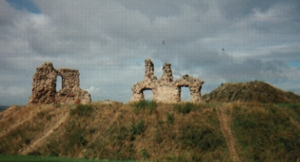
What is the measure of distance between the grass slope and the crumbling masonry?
7749 mm

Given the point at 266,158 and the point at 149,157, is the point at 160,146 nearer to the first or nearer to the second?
the point at 149,157

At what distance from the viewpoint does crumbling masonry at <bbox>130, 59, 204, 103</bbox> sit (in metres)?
24.9

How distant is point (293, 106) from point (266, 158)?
6.17 metres

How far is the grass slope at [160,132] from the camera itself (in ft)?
43.4

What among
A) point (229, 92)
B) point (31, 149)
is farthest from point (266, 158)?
point (229, 92)

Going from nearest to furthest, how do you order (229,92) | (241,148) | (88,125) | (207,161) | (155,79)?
1. (207,161)
2. (241,148)
3. (88,125)
4. (155,79)
5. (229,92)

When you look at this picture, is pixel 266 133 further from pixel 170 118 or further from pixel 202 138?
pixel 170 118

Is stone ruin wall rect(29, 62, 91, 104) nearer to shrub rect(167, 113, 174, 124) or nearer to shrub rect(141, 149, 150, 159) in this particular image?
shrub rect(167, 113, 174, 124)

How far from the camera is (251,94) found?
2981 cm

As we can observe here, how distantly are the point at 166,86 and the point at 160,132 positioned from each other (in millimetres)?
11151

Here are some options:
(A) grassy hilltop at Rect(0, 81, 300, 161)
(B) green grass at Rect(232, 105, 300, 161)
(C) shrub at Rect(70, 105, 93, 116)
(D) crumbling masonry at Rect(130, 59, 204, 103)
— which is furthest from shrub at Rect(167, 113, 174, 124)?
(D) crumbling masonry at Rect(130, 59, 204, 103)

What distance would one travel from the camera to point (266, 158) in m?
12.6

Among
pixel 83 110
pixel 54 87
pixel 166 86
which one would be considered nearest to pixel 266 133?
pixel 83 110

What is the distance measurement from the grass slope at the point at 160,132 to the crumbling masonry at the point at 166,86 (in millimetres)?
7749
